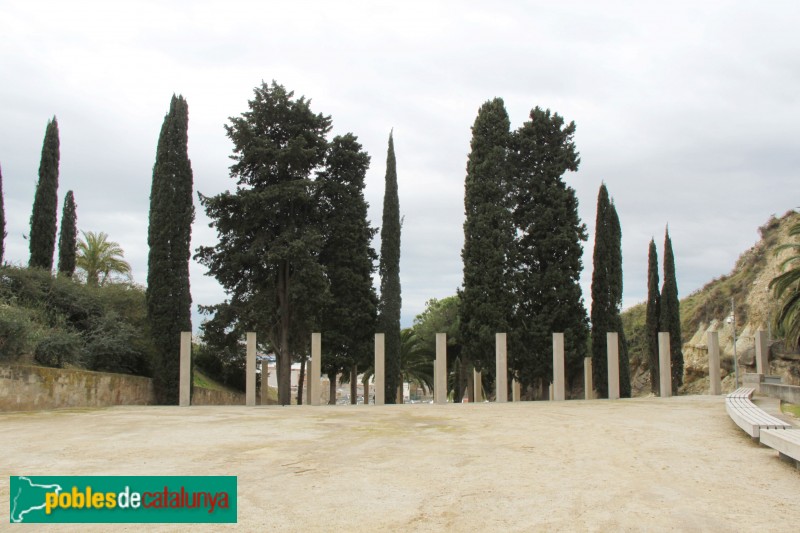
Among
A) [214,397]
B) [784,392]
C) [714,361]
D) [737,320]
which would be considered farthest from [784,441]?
[737,320]

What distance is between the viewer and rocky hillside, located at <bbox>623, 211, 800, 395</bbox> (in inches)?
1470

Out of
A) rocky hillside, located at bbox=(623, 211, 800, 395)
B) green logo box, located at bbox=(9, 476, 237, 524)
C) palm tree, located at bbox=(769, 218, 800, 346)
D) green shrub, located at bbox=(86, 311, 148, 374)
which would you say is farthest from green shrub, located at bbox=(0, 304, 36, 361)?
rocky hillside, located at bbox=(623, 211, 800, 395)

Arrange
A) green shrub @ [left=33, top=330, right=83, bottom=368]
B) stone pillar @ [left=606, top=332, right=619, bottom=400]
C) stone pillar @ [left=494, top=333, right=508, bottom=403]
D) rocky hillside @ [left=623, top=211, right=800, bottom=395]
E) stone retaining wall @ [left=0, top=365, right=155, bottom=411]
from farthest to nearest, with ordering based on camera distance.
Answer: rocky hillside @ [left=623, top=211, right=800, bottom=395], stone pillar @ [left=606, top=332, right=619, bottom=400], stone pillar @ [left=494, top=333, right=508, bottom=403], green shrub @ [left=33, top=330, right=83, bottom=368], stone retaining wall @ [left=0, top=365, right=155, bottom=411]

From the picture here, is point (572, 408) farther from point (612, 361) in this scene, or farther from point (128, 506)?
point (128, 506)

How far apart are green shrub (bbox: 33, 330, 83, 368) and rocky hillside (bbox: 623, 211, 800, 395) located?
32685 mm

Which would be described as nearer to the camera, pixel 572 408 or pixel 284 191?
pixel 572 408

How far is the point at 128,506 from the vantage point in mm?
6590

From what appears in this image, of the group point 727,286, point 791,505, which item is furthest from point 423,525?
point 727,286

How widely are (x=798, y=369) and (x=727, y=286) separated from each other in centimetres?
1263

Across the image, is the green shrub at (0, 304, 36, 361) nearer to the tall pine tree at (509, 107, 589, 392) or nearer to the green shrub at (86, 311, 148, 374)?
the green shrub at (86, 311, 148, 374)

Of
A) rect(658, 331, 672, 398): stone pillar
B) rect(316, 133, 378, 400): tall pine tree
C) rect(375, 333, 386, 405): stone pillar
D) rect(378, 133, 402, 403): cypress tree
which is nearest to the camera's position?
rect(375, 333, 386, 405): stone pillar

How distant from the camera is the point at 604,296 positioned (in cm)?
3400

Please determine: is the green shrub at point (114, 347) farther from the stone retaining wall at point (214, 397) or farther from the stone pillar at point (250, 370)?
the stone pillar at point (250, 370)

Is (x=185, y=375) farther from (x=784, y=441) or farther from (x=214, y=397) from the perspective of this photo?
(x=784, y=441)
